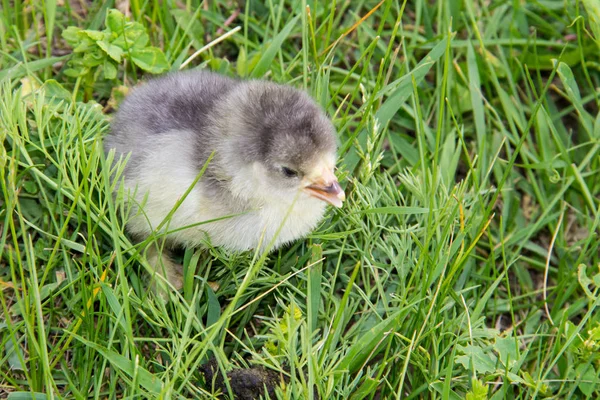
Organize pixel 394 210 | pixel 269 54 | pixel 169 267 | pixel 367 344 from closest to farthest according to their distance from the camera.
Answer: pixel 367 344
pixel 394 210
pixel 169 267
pixel 269 54

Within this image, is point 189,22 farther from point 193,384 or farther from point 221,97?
point 193,384

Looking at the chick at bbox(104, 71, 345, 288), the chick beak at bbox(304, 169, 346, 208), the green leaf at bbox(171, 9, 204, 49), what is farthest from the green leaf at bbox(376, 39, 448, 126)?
the green leaf at bbox(171, 9, 204, 49)

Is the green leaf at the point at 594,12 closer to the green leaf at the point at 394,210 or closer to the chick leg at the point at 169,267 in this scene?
the green leaf at the point at 394,210

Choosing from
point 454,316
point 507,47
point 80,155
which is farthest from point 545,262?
point 80,155

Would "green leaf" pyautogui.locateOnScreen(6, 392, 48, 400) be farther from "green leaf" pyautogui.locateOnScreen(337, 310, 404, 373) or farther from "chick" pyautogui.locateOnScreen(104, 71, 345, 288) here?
"green leaf" pyautogui.locateOnScreen(337, 310, 404, 373)

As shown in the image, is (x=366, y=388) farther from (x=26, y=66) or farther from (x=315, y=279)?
(x=26, y=66)

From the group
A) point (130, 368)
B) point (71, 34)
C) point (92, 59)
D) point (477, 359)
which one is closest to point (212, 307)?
point (130, 368)
